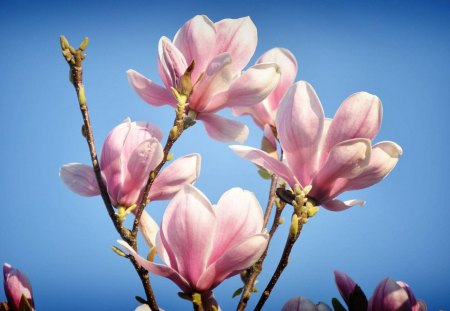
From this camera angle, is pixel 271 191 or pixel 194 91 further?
pixel 271 191

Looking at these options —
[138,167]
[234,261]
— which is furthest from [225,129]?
[234,261]

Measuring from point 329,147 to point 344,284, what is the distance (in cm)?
24

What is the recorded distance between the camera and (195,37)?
0.62 metres

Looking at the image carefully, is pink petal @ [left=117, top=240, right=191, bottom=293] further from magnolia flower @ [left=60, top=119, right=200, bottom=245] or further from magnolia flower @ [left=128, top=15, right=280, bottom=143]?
magnolia flower @ [left=128, top=15, right=280, bottom=143]

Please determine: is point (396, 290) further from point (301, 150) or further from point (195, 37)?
point (195, 37)

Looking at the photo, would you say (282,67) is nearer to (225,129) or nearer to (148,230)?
(225,129)

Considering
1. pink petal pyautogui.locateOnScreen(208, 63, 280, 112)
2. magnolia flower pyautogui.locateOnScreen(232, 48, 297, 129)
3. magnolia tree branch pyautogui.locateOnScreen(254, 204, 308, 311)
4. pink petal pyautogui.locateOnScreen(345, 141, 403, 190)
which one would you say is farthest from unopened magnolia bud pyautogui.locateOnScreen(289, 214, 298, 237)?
magnolia flower pyautogui.locateOnScreen(232, 48, 297, 129)

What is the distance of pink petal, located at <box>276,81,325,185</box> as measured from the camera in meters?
0.50

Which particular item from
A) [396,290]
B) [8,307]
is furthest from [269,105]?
[8,307]

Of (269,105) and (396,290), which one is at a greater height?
(269,105)

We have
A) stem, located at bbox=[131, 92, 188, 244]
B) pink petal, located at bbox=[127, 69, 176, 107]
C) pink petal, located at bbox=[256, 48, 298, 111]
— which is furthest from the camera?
pink petal, located at bbox=[256, 48, 298, 111]

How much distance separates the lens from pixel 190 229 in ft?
1.54

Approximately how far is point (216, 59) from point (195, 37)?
0.20 ft

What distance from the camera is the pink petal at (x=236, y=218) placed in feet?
1.60
